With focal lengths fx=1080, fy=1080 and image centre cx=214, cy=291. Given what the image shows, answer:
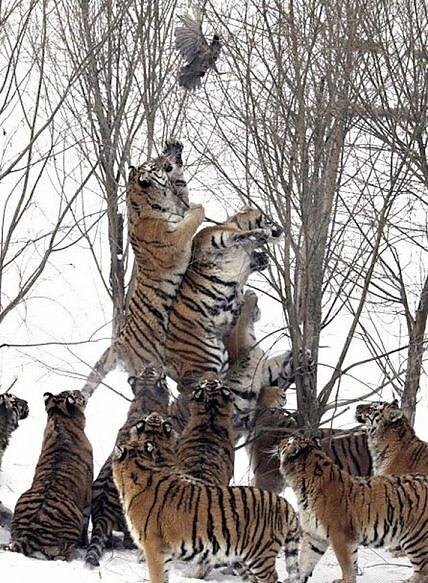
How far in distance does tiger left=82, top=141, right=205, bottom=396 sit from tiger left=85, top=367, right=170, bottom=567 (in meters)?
0.23

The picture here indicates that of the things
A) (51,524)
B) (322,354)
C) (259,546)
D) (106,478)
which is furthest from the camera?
(322,354)

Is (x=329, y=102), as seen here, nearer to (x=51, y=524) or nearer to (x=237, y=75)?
(x=237, y=75)

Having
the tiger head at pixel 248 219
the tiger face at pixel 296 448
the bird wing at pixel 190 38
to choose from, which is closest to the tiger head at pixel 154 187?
the tiger head at pixel 248 219

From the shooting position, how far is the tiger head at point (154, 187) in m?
8.30

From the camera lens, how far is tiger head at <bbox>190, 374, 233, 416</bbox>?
25.4ft

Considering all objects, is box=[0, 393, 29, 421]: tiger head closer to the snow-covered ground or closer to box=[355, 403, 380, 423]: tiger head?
the snow-covered ground

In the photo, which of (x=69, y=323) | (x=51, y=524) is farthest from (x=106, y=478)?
(x=69, y=323)

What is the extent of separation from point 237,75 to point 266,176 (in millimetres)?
700

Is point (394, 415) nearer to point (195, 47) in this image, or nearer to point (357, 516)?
point (357, 516)

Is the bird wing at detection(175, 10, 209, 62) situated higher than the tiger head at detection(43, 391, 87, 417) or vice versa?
the bird wing at detection(175, 10, 209, 62)

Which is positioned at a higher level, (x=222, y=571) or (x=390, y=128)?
(x=390, y=128)

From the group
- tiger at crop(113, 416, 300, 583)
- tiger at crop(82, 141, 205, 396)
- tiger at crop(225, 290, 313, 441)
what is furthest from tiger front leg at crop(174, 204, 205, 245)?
tiger at crop(113, 416, 300, 583)

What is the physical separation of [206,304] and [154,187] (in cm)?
98

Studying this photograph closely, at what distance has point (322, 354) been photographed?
1664cm
